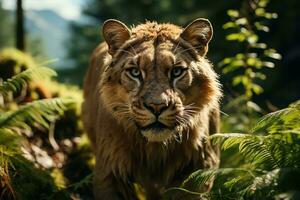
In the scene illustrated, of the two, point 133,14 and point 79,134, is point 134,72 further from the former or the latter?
point 133,14

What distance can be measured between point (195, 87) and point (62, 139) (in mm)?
3895

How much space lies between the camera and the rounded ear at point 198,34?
7.62 meters

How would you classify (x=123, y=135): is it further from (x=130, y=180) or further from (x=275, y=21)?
(x=275, y=21)

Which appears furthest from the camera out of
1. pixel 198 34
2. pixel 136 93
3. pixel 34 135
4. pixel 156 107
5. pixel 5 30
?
pixel 5 30

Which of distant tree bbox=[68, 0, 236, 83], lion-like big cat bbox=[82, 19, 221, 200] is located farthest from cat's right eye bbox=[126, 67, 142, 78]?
distant tree bbox=[68, 0, 236, 83]

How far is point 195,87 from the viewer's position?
7414 mm

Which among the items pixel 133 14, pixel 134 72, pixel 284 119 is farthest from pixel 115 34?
pixel 133 14

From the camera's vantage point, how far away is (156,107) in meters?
6.57

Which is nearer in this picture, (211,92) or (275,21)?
(211,92)

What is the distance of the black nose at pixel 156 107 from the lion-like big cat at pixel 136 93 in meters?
0.45

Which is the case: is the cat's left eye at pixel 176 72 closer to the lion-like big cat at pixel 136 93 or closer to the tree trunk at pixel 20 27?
the lion-like big cat at pixel 136 93

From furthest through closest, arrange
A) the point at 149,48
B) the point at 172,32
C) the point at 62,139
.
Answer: the point at 62,139
the point at 172,32
the point at 149,48

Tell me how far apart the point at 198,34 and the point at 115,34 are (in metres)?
1.03

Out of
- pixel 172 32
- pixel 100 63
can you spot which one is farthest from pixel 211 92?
pixel 100 63
